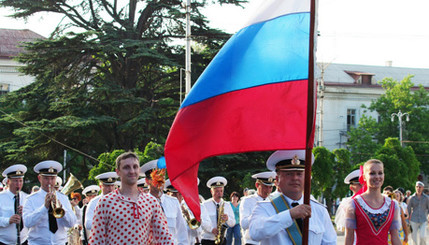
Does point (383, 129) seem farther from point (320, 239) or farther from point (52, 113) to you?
point (320, 239)

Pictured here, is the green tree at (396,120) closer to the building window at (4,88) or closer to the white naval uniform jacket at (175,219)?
the building window at (4,88)

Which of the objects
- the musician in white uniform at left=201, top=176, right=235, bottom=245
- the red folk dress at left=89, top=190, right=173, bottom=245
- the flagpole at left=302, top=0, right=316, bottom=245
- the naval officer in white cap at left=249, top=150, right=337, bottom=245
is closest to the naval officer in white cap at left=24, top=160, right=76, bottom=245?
the red folk dress at left=89, top=190, right=173, bottom=245

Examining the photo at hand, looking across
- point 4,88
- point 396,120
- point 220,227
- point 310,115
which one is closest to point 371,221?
point 310,115

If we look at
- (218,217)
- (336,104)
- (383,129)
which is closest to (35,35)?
(336,104)

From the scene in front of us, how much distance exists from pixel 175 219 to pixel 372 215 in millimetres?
3405

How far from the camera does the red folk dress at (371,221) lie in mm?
7602

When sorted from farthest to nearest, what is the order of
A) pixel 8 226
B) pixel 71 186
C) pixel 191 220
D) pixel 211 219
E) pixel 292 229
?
pixel 211 219 → pixel 71 186 → pixel 191 220 → pixel 8 226 → pixel 292 229

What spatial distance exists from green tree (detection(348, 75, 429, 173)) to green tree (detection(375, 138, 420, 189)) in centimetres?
2214

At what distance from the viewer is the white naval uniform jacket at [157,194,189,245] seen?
10.1 meters

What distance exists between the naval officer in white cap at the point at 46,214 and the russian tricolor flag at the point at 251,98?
425 centimetres

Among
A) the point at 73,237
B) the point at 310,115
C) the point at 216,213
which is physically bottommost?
the point at 73,237

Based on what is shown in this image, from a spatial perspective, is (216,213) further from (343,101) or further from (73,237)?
(343,101)

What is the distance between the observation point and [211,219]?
15453mm

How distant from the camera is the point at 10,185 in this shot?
38.6 ft
